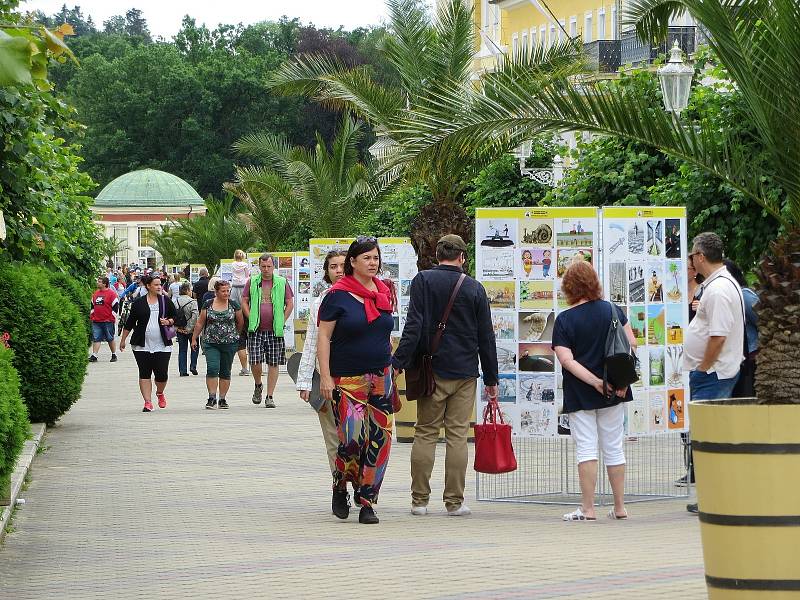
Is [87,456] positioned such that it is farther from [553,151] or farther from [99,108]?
[99,108]

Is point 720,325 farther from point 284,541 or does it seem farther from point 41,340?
point 41,340

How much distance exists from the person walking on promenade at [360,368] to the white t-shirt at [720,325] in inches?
78.1

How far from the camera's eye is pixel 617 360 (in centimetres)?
1022

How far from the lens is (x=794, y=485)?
6391mm

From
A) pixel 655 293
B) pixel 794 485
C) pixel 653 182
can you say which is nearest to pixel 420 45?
pixel 653 182

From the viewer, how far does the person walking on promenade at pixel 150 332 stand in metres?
19.5

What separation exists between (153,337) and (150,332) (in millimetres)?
83

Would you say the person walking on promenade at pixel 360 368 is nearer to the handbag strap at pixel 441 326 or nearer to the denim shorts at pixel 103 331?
the handbag strap at pixel 441 326

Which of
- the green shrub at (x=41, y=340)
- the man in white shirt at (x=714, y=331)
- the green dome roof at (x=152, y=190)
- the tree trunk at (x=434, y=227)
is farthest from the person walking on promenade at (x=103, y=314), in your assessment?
the green dome roof at (x=152, y=190)

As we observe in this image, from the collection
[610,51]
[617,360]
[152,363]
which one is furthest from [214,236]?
[617,360]

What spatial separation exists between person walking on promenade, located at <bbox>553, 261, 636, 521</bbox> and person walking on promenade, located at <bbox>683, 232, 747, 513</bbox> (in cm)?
50

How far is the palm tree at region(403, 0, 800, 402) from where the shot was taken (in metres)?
6.84

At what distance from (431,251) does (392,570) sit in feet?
30.2

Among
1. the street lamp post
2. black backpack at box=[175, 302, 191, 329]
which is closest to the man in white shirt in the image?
the street lamp post
